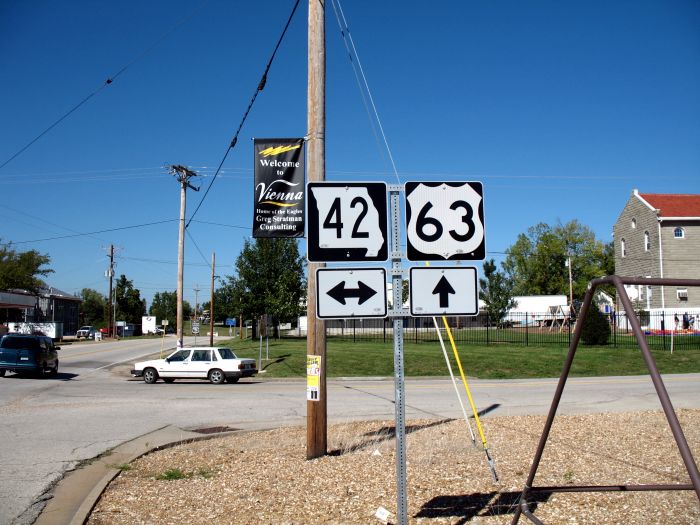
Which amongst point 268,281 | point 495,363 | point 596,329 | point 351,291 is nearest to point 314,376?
point 351,291

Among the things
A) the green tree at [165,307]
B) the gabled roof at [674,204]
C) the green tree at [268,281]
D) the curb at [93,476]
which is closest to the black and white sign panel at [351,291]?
the curb at [93,476]

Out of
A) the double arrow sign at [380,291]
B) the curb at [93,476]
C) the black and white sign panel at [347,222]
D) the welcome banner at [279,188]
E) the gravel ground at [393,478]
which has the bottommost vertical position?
the curb at [93,476]

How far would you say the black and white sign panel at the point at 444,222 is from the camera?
15.7 ft

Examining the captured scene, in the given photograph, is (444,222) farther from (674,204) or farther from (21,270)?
(21,270)

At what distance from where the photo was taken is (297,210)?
9.55m

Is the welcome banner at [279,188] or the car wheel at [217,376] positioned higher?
the welcome banner at [279,188]

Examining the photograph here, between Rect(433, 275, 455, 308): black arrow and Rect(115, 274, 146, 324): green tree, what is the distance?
105210mm

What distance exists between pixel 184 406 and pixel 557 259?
7720 centimetres

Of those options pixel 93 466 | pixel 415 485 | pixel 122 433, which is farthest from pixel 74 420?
pixel 415 485

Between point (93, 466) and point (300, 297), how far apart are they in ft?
130

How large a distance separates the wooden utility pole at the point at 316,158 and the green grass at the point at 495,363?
15.2 metres

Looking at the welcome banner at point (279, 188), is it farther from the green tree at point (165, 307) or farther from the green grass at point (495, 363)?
the green tree at point (165, 307)

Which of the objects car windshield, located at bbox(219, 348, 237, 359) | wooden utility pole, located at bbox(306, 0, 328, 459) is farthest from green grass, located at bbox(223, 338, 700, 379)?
wooden utility pole, located at bbox(306, 0, 328, 459)

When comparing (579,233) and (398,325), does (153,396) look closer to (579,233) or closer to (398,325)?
(398,325)
